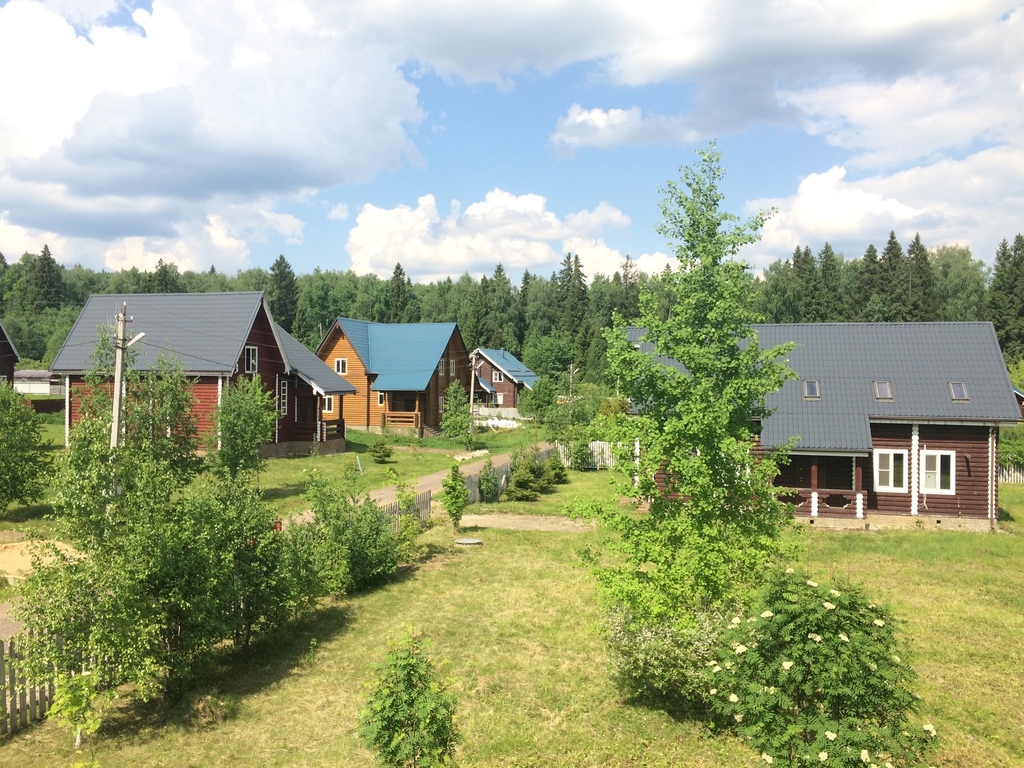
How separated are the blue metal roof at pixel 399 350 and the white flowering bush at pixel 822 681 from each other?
38.5 meters

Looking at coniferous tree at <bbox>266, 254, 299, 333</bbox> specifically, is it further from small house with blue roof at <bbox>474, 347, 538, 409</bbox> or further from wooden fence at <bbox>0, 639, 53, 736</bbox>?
wooden fence at <bbox>0, 639, 53, 736</bbox>

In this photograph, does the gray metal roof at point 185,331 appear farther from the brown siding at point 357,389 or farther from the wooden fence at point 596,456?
the wooden fence at point 596,456

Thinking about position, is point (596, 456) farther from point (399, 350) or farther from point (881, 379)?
point (399, 350)

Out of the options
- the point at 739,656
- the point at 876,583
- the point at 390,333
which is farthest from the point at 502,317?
the point at 739,656

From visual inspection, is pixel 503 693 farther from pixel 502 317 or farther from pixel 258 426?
pixel 502 317

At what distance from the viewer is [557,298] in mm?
107688

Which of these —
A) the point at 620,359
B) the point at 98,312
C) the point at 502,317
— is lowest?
the point at 620,359

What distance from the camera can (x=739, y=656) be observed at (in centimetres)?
739

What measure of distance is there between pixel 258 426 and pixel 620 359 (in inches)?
660

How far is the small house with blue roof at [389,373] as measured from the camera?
1800 inches

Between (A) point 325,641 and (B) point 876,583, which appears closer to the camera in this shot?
(A) point 325,641

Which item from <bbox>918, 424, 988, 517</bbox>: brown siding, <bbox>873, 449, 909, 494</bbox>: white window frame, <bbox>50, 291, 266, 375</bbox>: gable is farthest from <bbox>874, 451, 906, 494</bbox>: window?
<bbox>50, 291, 266, 375</bbox>: gable

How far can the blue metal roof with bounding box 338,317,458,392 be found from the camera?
45.7 m

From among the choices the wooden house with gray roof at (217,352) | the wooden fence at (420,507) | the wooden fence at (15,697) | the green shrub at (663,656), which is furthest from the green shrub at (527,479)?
the wooden fence at (15,697)
